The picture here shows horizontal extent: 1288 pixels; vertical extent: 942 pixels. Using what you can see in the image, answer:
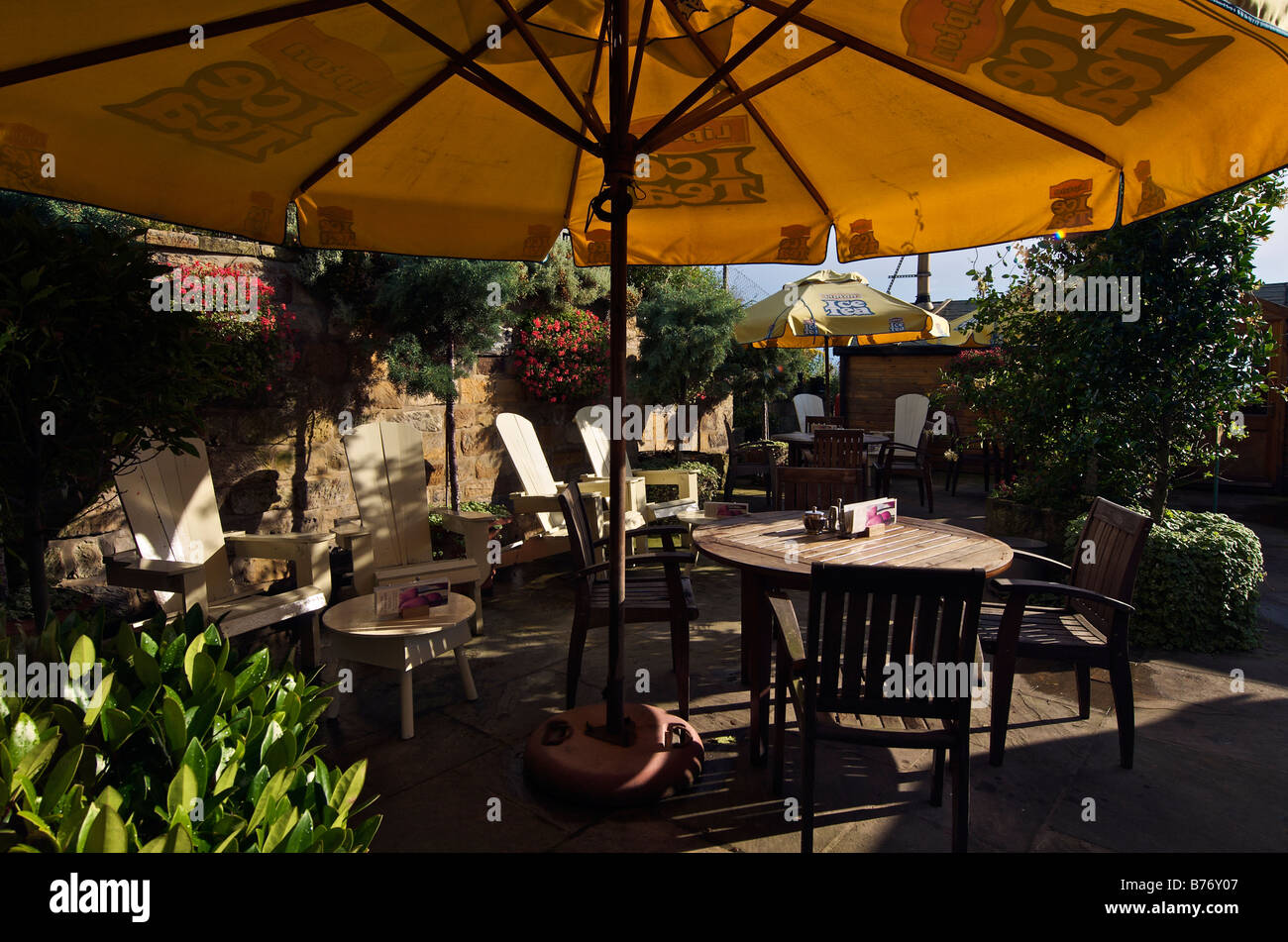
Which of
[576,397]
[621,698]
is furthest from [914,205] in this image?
[576,397]

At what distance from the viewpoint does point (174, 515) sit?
10.6ft

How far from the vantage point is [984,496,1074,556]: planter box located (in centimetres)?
498

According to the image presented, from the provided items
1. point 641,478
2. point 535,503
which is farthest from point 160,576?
point 641,478

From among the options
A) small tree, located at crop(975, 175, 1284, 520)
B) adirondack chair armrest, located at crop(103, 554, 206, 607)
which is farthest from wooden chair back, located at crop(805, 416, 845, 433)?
adirondack chair armrest, located at crop(103, 554, 206, 607)

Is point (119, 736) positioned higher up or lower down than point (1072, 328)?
lower down

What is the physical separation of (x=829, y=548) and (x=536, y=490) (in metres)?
2.69

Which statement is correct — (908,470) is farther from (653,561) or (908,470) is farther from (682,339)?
(653,561)

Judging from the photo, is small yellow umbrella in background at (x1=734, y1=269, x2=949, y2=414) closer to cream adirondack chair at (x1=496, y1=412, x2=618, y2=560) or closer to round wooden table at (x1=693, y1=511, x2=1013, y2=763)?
cream adirondack chair at (x1=496, y1=412, x2=618, y2=560)

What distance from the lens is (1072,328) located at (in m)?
4.43

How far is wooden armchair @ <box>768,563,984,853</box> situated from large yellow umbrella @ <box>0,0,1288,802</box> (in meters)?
0.62

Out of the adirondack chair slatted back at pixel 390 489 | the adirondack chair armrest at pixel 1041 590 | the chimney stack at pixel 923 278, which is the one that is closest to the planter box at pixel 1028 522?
the adirondack chair armrest at pixel 1041 590

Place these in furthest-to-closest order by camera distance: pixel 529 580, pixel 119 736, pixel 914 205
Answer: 1. pixel 529 580
2. pixel 914 205
3. pixel 119 736
